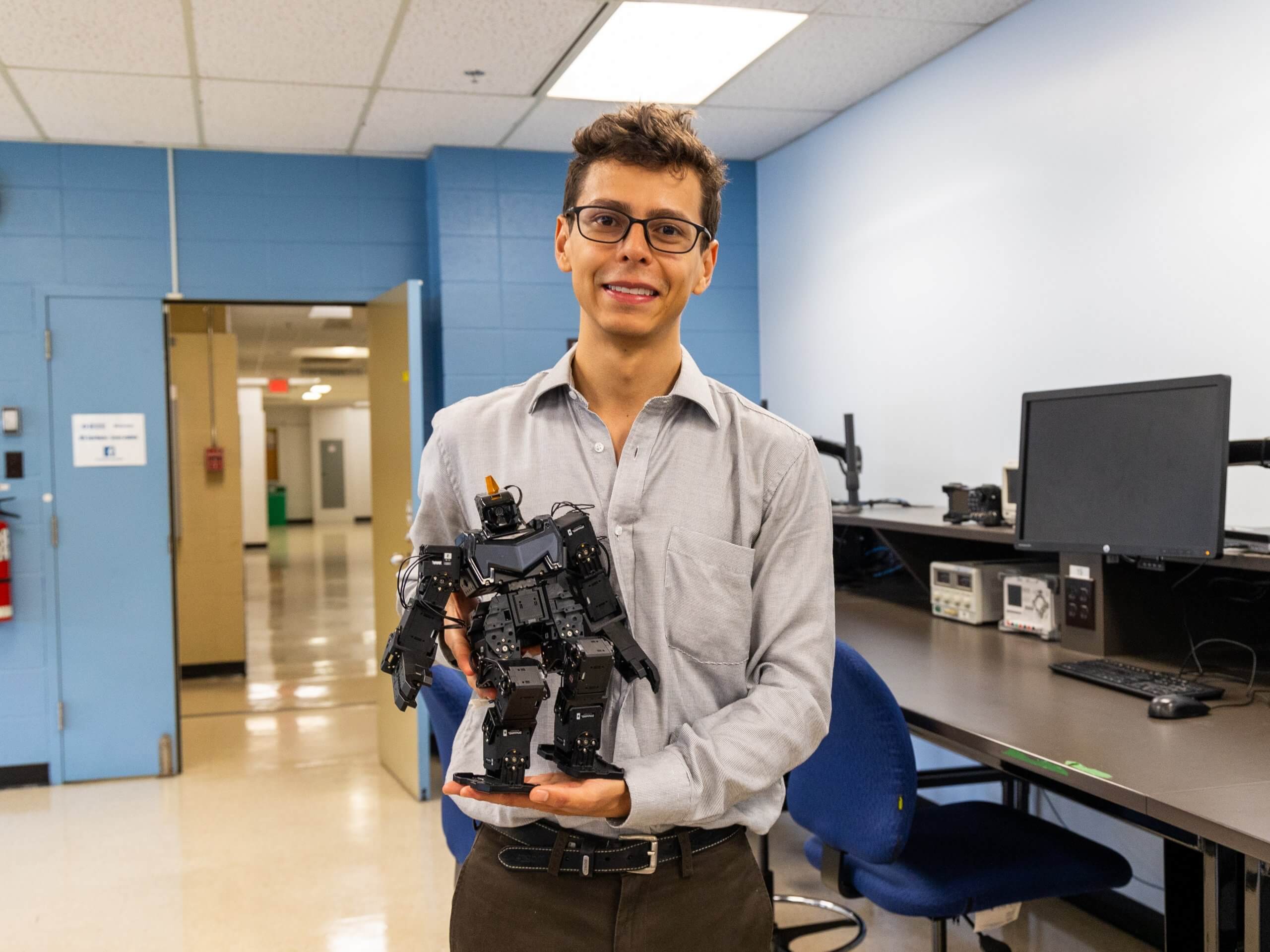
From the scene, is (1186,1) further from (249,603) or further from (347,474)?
(347,474)

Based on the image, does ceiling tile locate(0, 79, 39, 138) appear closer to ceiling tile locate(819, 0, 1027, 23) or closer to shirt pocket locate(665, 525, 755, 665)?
ceiling tile locate(819, 0, 1027, 23)

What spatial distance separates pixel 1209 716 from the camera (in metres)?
1.91

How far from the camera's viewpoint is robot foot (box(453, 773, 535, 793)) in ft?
3.15

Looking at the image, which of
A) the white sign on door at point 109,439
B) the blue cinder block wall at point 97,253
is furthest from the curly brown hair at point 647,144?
the white sign on door at point 109,439

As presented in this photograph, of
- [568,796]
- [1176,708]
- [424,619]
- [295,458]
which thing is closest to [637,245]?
[424,619]

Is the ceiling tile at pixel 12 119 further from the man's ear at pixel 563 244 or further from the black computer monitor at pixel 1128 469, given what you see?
the black computer monitor at pixel 1128 469

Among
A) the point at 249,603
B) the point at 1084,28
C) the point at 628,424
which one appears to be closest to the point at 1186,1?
the point at 1084,28

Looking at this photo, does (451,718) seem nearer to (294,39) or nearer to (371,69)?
(294,39)

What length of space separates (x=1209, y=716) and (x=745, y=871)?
3.92 ft

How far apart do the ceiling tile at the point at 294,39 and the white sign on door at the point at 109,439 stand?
5.42 feet

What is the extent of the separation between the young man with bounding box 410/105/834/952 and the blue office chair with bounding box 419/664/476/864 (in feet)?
2.65

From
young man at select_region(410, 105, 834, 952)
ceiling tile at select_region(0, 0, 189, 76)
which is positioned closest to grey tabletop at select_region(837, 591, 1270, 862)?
young man at select_region(410, 105, 834, 952)

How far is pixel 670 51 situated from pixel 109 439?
287cm

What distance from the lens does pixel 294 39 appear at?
331cm
